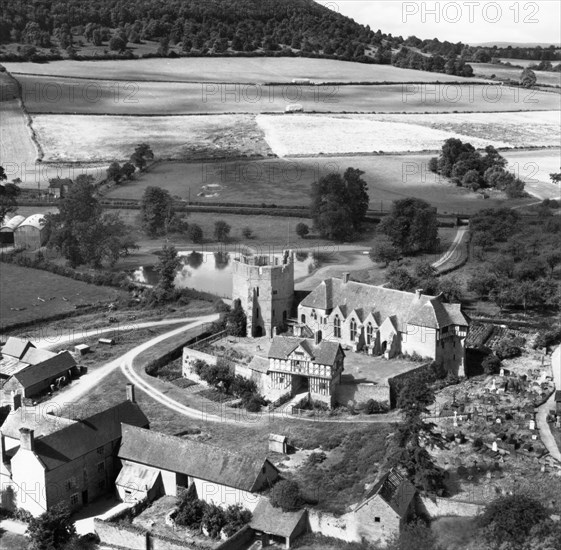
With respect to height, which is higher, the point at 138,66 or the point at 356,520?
the point at 138,66

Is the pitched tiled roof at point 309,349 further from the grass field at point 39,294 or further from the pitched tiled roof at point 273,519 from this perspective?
the grass field at point 39,294

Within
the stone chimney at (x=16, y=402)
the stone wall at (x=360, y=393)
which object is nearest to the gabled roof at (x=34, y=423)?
the stone chimney at (x=16, y=402)

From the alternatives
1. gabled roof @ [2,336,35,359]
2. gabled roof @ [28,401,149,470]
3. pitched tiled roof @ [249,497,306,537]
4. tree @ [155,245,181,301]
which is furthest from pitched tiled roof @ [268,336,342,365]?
tree @ [155,245,181,301]

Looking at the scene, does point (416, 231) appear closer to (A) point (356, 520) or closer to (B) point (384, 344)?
(B) point (384, 344)

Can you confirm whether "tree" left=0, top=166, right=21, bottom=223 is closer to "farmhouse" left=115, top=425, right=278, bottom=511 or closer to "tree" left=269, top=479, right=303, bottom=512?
"farmhouse" left=115, top=425, right=278, bottom=511

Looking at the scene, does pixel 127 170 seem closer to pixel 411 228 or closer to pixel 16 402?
pixel 411 228

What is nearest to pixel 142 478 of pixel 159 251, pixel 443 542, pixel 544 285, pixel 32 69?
pixel 443 542

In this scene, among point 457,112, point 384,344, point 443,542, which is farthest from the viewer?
point 457,112
